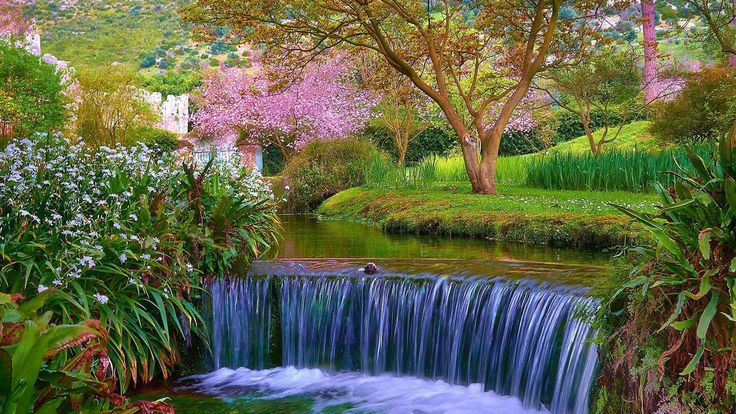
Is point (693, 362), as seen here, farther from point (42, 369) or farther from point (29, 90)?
point (29, 90)

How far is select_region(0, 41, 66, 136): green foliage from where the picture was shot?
24125 millimetres

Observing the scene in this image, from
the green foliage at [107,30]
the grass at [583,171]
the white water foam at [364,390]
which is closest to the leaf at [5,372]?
the white water foam at [364,390]

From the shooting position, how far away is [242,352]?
692 cm

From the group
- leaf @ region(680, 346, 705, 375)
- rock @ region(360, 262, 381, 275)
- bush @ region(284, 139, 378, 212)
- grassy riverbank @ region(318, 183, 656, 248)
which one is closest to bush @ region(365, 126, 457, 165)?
bush @ region(284, 139, 378, 212)

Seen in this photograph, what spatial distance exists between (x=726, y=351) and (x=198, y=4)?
11856mm

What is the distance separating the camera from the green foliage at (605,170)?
44.0ft

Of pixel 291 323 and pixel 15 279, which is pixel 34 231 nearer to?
pixel 15 279

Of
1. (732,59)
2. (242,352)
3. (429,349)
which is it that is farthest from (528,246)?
(732,59)

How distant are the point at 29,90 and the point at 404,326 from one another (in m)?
22.1

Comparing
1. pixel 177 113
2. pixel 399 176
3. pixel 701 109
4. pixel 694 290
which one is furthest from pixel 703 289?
pixel 177 113

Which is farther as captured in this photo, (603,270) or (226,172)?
(226,172)

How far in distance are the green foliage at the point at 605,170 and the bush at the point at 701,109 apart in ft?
10.8

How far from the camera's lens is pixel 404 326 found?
669cm

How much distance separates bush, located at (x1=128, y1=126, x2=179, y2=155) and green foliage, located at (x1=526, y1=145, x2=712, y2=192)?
1586 cm
